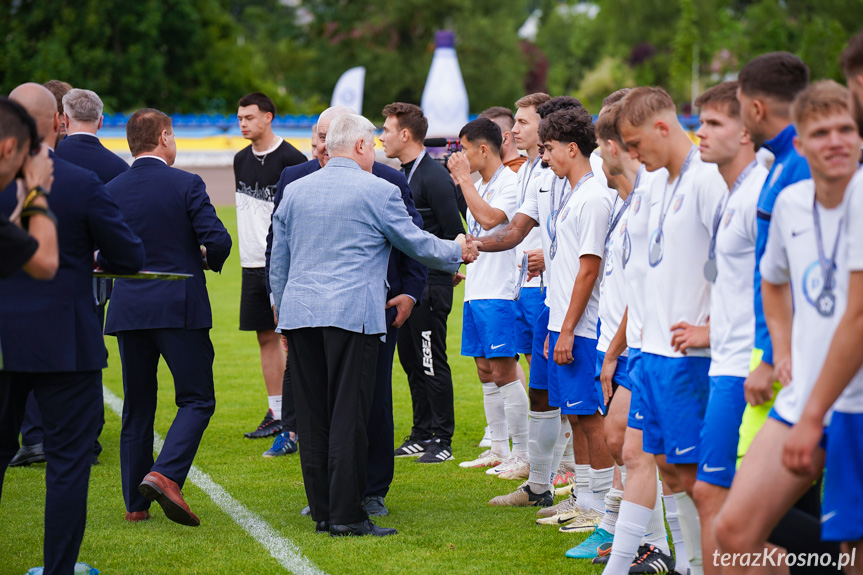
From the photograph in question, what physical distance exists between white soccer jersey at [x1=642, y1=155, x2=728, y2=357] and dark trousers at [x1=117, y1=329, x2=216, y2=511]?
2947mm

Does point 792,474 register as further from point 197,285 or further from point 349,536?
point 197,285

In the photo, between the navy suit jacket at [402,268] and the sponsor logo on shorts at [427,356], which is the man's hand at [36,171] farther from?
the sponsor logo on shorts at [427,356]

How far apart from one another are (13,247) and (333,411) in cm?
229

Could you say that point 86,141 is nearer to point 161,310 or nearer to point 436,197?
point 161,310

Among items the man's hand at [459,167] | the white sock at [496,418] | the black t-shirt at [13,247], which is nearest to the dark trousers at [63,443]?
the black t-shirt at [13,247]

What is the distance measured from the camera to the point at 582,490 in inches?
229

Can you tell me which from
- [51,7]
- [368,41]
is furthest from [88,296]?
[368,41]

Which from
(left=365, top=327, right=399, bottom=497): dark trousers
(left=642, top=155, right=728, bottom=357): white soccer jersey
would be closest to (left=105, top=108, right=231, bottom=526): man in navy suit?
(left=365, top=327, right=399, bottom=497): dark trousers

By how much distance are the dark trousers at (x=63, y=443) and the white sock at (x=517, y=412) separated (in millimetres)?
3246

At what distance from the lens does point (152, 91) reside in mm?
42750

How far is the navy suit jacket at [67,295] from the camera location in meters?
4.33

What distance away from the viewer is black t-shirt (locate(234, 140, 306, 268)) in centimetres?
810

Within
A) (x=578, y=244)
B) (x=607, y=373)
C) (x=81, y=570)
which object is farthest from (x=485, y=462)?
(x=81, y=570)

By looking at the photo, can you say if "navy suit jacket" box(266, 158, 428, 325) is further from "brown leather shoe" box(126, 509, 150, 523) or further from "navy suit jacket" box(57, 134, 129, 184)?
"brown leather shoe" box(126, 509, 150, 523)
